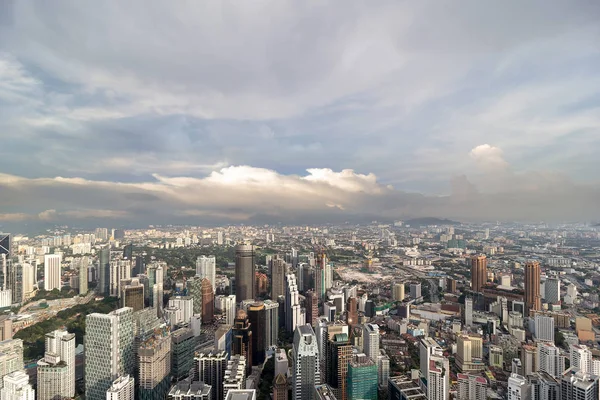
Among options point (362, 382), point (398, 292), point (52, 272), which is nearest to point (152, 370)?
point (362, 382)

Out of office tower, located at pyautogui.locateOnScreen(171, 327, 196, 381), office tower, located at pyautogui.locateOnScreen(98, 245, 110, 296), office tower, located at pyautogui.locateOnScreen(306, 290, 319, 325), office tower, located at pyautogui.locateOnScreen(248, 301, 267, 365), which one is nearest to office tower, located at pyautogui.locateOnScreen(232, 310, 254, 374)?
office tower, located at pyautogui.locateOnScreen(248, 301, 267, 365)

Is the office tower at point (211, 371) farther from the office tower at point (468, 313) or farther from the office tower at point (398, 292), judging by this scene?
the office tower at point (398, 292)

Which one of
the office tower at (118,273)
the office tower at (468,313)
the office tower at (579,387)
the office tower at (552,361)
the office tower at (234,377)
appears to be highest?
the office tower at (118,273)

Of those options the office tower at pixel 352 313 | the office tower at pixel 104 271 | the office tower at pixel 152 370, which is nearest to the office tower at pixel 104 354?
the office tower at pixel 152 370

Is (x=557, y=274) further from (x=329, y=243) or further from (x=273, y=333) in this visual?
(x=273, y=333)

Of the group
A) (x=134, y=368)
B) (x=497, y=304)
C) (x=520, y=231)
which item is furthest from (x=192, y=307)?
(x=520, y=231)

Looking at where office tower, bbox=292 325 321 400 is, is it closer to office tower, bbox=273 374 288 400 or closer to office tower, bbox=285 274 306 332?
office tower, bbox=273 374 288 400

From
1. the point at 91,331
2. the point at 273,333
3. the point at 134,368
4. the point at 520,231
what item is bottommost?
the point at 273,333
